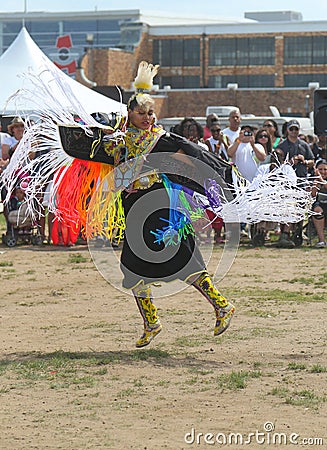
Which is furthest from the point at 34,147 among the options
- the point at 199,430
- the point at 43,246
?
the point at 43,246

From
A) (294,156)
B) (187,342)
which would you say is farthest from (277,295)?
(294,156)

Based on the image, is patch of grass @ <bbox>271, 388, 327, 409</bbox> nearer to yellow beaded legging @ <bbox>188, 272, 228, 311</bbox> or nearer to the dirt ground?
the dirt ground

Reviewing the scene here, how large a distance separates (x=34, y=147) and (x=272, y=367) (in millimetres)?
2681

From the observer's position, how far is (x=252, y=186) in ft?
25.3

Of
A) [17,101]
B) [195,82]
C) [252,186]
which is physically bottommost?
[252,186]

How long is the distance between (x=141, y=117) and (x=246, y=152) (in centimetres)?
713

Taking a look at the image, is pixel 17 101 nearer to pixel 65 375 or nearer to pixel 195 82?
pixel 65 375

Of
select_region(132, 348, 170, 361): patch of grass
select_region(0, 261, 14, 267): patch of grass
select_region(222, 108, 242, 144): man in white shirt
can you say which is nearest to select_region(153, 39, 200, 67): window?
select_region(222, 108, 242, 144): man in white shirt

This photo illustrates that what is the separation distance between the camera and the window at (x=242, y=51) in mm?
64188

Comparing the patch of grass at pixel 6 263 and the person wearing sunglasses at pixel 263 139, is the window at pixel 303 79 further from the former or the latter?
the patch of grass at pixel 6 263

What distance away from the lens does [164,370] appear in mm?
6879

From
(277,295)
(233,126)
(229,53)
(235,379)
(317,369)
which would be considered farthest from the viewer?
(229,53)

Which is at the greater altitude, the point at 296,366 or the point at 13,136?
the point at 13,136

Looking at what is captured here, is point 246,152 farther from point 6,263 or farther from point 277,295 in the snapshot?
point 277,295
